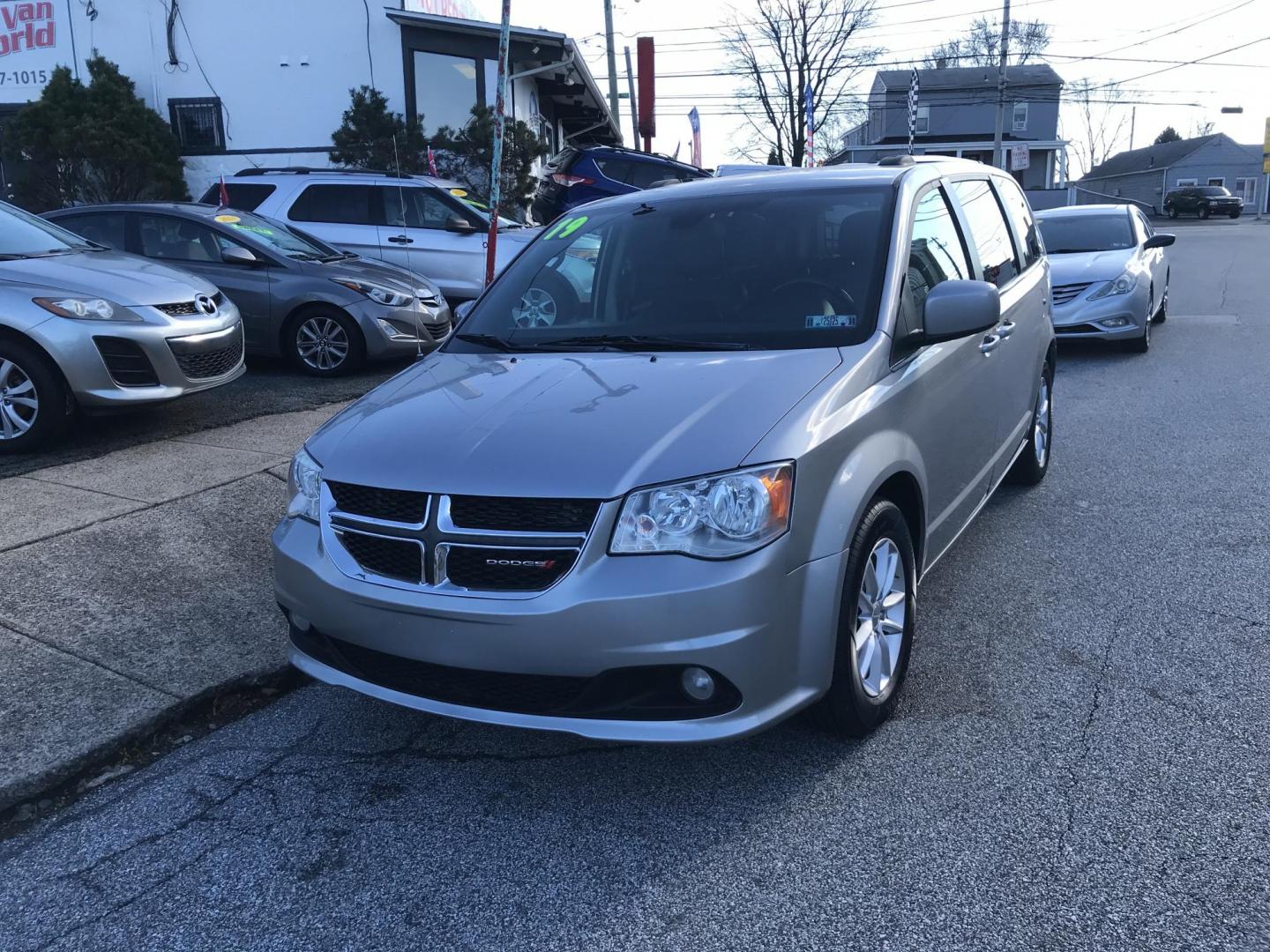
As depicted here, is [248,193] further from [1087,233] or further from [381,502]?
[381,502]

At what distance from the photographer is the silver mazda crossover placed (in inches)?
112

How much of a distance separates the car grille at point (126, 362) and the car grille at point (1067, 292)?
840 cm

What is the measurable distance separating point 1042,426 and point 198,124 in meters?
19.1

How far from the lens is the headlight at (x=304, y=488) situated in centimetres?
339

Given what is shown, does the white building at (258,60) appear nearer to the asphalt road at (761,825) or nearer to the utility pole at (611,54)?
the utility pole at (611,54)

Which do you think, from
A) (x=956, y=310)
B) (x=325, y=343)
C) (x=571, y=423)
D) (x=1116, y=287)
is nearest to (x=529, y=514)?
(x=571, y=423)

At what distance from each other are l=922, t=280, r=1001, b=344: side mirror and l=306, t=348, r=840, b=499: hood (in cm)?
49

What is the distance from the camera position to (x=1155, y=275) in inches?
476

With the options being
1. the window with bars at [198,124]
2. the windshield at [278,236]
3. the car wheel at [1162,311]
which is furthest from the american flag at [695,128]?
the windshield at [278,236]

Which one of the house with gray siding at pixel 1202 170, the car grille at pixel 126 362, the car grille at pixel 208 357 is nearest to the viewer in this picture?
the car grille at pixel 126 362

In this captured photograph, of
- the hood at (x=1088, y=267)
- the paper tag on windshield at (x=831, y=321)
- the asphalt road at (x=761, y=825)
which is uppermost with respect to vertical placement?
the paper tag on windshield at (x=831, y=321)

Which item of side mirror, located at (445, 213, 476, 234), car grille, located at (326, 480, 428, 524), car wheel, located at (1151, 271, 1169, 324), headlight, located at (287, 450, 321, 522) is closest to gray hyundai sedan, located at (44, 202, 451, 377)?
side mirror, located at (445, 213, 476, 234)

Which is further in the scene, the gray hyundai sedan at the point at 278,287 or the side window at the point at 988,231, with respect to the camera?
the gray hyundai sedan at the point at 278,287

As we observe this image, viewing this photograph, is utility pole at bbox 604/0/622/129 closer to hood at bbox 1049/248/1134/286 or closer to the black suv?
hood at bbox 1049/248/1134/286
